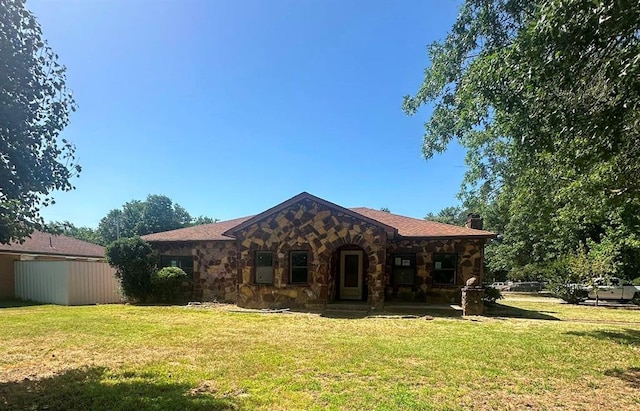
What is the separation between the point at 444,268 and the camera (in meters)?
15.5

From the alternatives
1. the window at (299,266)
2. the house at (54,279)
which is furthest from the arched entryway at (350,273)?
the house at (54,279)

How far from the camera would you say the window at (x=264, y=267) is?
595 inches

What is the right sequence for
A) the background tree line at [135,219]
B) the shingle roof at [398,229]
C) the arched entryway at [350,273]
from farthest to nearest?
the background tree line at [135,219]
the arched entryway at [350,273]
the shingle roof at [398,229]

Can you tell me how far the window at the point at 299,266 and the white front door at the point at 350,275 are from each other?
2.04 metres

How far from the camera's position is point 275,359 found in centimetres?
686

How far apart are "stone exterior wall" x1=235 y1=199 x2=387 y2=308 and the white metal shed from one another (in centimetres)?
717

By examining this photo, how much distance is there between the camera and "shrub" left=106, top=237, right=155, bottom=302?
53.8ft

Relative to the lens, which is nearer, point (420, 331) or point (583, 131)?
point (583, 131)

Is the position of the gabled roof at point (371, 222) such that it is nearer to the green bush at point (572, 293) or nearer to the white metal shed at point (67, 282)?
the white metal shed at point (67, 282)

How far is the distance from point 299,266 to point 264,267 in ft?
4.80

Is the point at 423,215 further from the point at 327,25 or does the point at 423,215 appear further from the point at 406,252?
the point at 327,25

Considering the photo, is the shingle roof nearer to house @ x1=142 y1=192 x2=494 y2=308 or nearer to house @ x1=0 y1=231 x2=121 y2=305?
house @ x1=142 y1=192 x2=494 y2=308

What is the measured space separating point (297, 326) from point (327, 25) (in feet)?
30.1

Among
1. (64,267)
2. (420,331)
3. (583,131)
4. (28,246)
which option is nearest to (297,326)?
(420,331)
